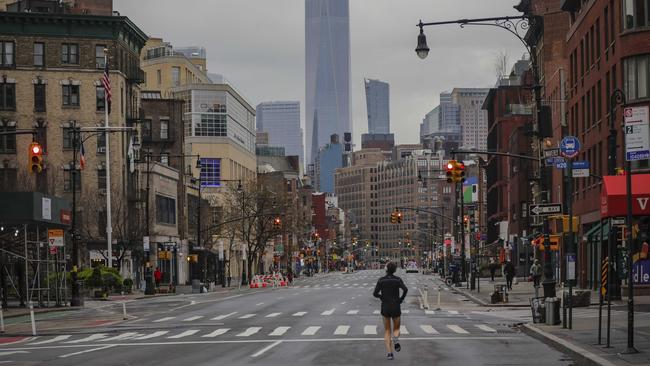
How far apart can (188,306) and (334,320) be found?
658 inches

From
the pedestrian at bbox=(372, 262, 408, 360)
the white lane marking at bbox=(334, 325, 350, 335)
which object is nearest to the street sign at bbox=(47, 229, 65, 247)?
the white lane marking at bbox=(334, 325, 350, 335)

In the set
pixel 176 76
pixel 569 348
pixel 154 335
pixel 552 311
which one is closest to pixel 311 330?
pixel 154 335

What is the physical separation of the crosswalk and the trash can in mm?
1617

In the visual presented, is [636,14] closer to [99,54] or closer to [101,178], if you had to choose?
[99,54]

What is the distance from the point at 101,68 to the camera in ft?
288

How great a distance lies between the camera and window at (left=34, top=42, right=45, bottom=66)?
3423 inches

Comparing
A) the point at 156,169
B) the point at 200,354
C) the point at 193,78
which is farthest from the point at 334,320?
the point at 193,78

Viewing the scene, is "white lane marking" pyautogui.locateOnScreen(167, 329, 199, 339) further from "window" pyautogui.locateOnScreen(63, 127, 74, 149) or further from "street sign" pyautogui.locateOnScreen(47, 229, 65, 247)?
"window" pyautogui.locateOnScreen(63, 127, 74, 149)

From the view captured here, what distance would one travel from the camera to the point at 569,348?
2261cm

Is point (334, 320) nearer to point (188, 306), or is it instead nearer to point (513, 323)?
point (513, 323)

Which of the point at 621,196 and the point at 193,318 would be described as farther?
the point at 193,318

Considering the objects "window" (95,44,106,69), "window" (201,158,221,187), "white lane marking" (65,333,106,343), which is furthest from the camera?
"window" (201,158,221,187)

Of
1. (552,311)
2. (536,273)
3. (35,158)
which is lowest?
(552,311)

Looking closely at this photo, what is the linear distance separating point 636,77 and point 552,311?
77.0 feet
